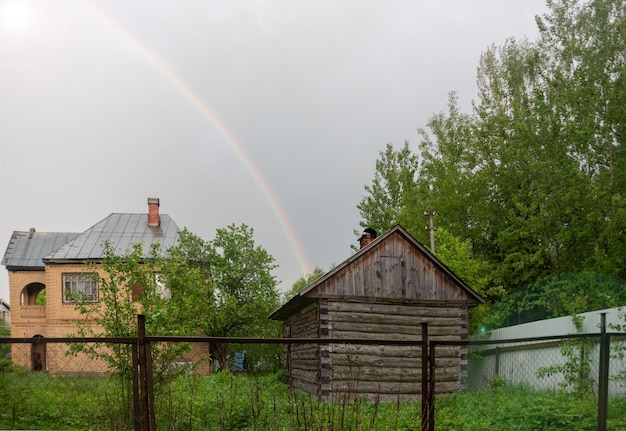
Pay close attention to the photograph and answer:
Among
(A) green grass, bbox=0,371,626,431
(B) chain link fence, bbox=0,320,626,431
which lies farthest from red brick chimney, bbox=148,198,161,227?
(A) green grass, bbox=0,371,626,431

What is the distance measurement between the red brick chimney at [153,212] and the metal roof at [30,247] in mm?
5212

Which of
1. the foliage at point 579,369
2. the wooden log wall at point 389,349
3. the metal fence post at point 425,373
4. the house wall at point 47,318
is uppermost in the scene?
the metal fence post at point 425,373

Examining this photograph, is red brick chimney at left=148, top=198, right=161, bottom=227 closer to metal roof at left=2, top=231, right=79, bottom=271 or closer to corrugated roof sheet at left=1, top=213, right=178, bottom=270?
corrugated roof sheet at left=1, top=213, right=178, bottom=270

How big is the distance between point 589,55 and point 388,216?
17.5m

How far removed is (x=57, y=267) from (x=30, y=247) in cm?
591

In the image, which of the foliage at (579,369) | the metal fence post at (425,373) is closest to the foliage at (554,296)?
the foliage at (579,369)

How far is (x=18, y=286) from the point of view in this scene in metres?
31.7

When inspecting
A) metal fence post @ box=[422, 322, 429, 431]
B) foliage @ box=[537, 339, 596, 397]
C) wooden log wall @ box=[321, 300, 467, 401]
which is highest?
metal fence post @ box=[422, 322, 429, 431]

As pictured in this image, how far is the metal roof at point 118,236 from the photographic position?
2856cm

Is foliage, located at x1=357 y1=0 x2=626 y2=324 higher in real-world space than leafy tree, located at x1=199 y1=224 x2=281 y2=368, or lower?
higher

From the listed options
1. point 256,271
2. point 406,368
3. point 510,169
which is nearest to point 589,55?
point 510,169

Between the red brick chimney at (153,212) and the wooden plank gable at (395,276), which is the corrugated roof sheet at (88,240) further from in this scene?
the wooden plank gable at (395,276)

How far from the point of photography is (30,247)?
3272 centimetres

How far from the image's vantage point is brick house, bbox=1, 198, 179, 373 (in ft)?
91.2
